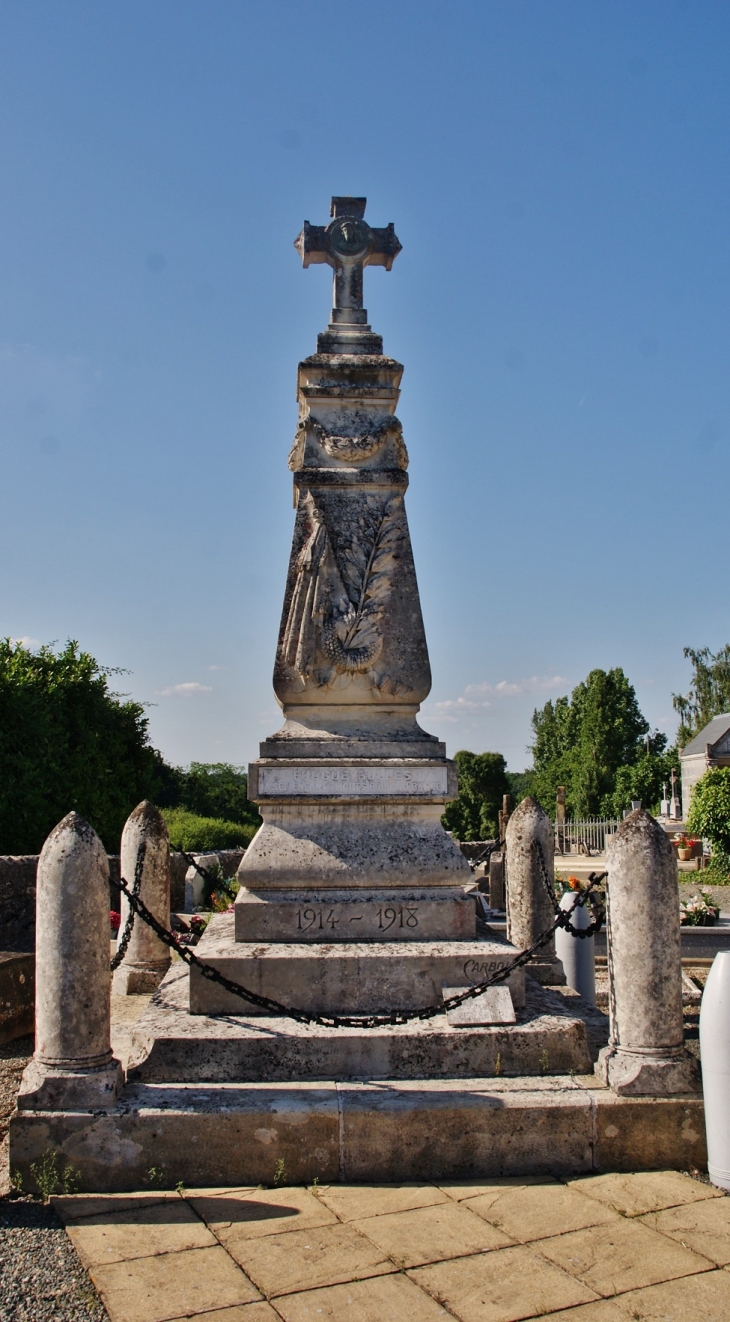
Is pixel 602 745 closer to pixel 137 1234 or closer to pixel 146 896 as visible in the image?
pixel 146 896

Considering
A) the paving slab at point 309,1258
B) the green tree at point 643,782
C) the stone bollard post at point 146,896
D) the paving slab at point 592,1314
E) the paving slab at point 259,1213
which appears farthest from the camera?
the green tree at point 643,782

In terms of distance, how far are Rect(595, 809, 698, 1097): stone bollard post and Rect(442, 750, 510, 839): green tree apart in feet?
125

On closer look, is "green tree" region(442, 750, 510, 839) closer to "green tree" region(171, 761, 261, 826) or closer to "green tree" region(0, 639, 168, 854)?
"green tree" region(171, 761, 261, 826)

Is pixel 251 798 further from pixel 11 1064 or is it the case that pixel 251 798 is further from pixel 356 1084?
pixel 11 1064

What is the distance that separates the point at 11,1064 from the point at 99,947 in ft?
8.78

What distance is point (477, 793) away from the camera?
43.7 metres

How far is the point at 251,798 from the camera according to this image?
6.12 metres

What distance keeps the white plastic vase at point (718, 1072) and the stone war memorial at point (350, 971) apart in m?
0.18

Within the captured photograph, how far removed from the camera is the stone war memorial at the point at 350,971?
443cm

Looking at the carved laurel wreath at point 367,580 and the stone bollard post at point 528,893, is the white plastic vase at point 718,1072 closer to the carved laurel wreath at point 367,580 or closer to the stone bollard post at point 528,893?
the carved laurel wreath at point 367,580

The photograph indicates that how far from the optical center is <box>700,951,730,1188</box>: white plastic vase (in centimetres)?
433

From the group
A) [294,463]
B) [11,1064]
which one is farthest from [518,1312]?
[294,463]

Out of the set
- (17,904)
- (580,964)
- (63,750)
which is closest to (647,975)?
(580,964)

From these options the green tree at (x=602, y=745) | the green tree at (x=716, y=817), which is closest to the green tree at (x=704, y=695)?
the green tree at (x=602, y=745)
